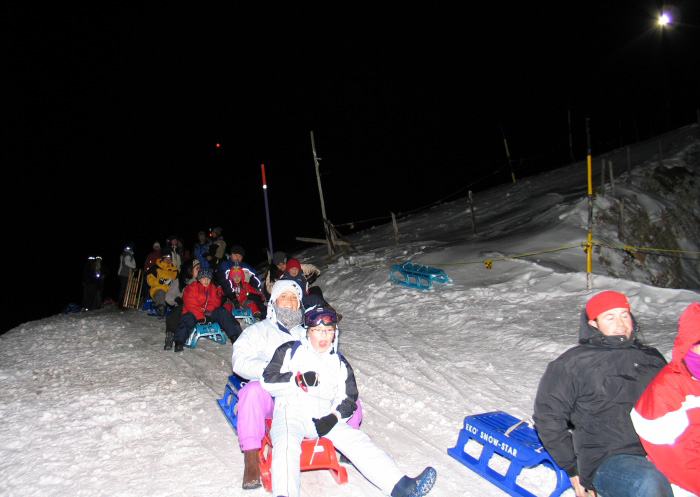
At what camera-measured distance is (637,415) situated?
2600 mm

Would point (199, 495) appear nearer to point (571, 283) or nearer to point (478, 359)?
point (478, 359)

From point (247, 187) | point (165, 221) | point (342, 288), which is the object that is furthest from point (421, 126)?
point (342, 288)

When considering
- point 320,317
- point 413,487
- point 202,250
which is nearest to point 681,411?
point 413,487

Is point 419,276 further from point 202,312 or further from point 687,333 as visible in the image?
point 687,333

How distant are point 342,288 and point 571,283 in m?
5.19

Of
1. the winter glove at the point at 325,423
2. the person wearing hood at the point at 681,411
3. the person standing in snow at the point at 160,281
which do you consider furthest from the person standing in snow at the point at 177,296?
the person wearing hood at the point at 681,411

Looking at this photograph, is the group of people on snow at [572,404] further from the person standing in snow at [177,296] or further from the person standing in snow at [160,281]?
the person standing in snow at [160,281]

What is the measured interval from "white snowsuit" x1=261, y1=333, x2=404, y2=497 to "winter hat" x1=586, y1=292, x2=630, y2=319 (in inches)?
68.2

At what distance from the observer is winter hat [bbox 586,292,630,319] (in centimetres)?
294

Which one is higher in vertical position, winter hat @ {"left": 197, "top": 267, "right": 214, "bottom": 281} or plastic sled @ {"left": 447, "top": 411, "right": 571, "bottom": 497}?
winter hat @ {"left": 197, "top": 267, "right": 214, "bottom": 281}

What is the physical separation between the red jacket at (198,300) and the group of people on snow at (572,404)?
398 centimetres

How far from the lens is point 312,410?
391cm

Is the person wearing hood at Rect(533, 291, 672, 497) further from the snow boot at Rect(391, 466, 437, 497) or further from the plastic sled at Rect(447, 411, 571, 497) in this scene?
the snow boot at Rect(391, 466, 437, 497)

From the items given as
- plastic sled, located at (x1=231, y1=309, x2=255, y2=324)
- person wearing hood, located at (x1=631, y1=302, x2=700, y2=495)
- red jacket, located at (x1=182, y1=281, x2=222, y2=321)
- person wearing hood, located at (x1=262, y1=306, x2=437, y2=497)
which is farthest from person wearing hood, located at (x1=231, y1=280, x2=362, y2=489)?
plastic sled, located at (x1=231, y1=309, x2=255, y2=324)
